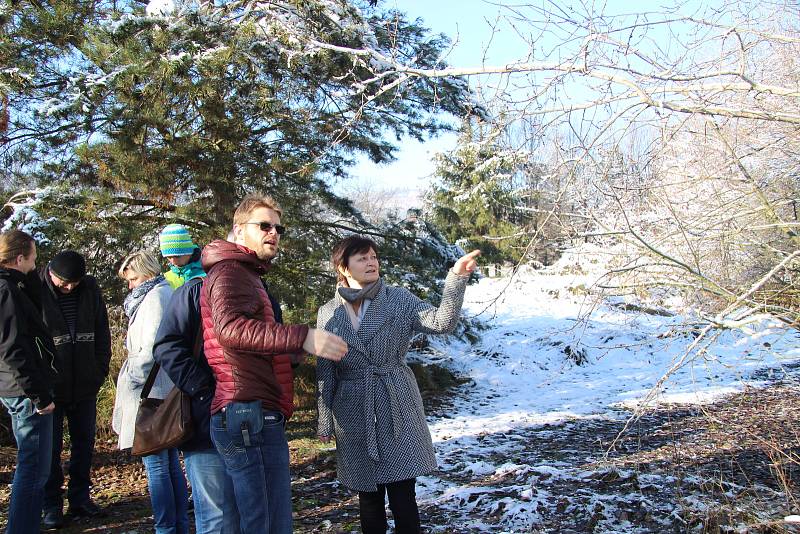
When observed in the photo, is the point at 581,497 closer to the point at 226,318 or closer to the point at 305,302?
the point at 226,318

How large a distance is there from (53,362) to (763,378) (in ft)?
31.3

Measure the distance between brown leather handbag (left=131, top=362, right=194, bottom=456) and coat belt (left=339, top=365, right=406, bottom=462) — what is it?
772 millimetres

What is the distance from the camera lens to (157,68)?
5.27m

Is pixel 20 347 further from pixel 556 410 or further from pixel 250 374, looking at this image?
pixel 556 410

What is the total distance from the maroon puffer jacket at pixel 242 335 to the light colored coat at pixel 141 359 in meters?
0.86

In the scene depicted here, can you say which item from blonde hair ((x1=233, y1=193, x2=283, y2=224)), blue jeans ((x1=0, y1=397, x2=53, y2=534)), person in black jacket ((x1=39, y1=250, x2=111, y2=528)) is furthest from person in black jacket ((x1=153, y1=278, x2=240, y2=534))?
person in black jacket ((x1=39, y1=250, x2=111, y2=528))

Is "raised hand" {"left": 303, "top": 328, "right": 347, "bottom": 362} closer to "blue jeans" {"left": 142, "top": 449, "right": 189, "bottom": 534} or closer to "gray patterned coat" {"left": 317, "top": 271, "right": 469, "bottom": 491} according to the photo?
"gray patterned coat" {"left": 317, "top": 271, "right": 469, "bottom": 491}

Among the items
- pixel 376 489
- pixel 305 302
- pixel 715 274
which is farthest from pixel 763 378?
pixel 376 489

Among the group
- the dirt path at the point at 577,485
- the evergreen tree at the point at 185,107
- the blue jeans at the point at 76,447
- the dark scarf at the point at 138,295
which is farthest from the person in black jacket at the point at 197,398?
the evergreen tree at the point at 185,107

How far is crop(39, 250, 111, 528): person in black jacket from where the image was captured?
371cm

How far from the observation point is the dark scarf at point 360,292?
9.31 feet

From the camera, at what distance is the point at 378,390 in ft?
8.95

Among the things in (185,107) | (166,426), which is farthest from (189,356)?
(185,107)

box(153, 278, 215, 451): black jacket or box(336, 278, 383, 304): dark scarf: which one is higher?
box(336, 278, 383, 304): dark scarf
